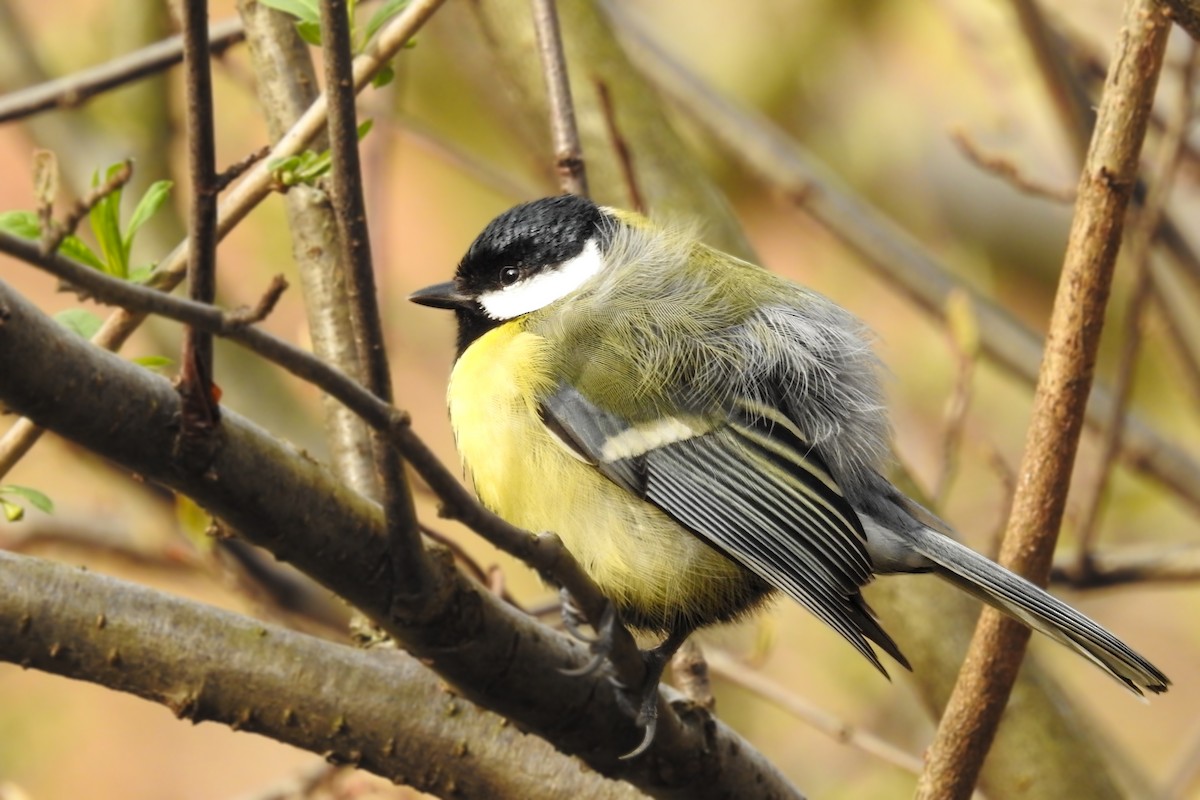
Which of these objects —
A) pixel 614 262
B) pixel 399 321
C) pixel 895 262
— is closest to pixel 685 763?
pixel 614 262

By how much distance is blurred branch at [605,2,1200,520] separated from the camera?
264 cm

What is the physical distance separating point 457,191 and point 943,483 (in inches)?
98.5

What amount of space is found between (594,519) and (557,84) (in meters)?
0.63

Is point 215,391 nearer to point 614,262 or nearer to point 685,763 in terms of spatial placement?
point 685,763

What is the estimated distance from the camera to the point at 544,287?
2.08 metres

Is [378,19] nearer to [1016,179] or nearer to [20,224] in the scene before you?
[20,224]

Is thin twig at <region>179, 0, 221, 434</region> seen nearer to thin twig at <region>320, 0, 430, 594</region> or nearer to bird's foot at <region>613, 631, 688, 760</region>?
thin twig at <region>320, 0, 430, 594</region>

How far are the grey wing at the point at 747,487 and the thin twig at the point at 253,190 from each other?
1.62 feet

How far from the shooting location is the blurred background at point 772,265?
9.30 ft

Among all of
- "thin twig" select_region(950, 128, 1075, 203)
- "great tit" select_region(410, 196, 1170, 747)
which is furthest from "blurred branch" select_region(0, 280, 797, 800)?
"thin twig" select_region(950, 128, 1075, 203)

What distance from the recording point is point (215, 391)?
96 cm

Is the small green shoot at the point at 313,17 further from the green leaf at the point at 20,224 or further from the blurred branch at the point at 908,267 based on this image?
the blurred branch at the point at 908,267

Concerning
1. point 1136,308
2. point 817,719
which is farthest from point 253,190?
point 1136,308

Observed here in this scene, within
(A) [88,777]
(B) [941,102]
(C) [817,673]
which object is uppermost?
(B) [941,102]
